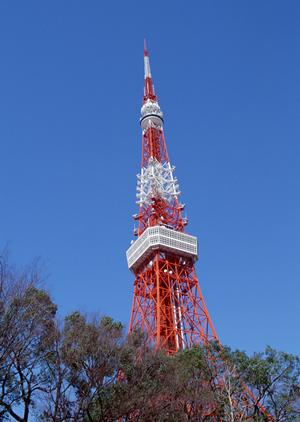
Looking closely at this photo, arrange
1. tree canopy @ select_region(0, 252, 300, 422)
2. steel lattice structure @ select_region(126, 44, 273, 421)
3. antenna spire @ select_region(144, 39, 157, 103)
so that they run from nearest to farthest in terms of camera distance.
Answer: tree canopy @ select_region(0, 252, 300, 422)
steel lattice structure @ select_region(126, 44, 273, 421)
antenna spire @ select_region(144, 39, 157, 103)

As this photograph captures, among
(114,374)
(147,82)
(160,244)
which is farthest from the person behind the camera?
(147,82)

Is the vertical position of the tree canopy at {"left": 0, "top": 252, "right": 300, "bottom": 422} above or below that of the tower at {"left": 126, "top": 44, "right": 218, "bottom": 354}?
below

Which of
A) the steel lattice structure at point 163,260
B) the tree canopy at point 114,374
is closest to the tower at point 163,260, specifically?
the steel lattice structure at point 163,260

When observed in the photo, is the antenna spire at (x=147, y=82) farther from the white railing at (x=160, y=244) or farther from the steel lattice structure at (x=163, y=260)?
the white railing at (x=160, y=244)

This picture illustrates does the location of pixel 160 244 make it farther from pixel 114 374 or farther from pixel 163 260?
pixel 114 374

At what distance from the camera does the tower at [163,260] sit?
28.9m

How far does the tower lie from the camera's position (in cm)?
2893

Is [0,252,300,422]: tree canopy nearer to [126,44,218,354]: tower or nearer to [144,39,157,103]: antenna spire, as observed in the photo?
[126,44,218,354]: tower

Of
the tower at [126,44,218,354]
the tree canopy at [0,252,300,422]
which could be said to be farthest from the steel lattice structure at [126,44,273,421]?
the tree canopy at [0,252,300,422]

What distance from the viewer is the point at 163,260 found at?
3195cm

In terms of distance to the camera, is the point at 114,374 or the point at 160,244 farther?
the point at 160,244

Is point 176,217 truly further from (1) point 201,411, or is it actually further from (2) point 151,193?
(1) point 201,411

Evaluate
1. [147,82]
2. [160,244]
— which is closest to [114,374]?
[160,244]

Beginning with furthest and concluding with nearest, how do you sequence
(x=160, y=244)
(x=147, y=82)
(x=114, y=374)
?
(x=147, y=82)
(x=160, y=244)
(x=114, y=374)
